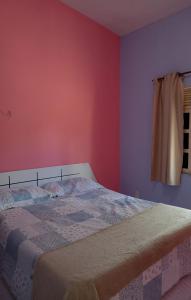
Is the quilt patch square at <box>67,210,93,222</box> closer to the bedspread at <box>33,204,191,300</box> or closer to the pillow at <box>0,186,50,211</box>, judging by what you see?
the bedspread at <box>33,204,191,300</box>

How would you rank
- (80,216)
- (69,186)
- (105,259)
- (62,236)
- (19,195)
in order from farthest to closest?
1. (69,186)
2. (19,195)
3. (80,216)
4. (62,236)
5. (105,259)

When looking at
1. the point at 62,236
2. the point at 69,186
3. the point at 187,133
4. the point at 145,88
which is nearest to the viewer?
the point at 62,236

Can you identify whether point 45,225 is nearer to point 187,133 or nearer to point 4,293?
point 4,293

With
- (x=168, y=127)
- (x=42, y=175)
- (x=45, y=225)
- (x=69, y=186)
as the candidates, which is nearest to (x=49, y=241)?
(x=45, y=225)

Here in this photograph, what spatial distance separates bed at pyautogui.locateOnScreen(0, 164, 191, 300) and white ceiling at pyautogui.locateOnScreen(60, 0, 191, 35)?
2343 mm

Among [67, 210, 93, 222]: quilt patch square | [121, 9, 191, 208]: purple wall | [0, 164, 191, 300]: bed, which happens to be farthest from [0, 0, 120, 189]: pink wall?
[67, 210, 93, 222]: quilt patch square

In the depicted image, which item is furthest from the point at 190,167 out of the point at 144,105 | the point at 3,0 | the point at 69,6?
the point at 3,0

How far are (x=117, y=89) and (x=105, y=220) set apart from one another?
2459mm

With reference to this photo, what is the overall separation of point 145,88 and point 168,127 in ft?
2.51

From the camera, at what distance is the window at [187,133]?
2979 millimetres

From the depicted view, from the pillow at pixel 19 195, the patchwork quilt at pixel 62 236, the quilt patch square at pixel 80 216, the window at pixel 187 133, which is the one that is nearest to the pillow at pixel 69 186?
the pillow at pixel 19 195

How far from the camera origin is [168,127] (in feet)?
10.0

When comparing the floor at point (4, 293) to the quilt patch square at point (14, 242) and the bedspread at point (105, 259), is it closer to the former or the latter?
the quilt patch square at point (14, 242)

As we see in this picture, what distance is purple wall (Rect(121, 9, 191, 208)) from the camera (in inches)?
119
